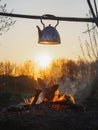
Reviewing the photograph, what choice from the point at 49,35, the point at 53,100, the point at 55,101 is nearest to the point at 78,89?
the point at 53,100

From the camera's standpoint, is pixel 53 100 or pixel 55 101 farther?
pixel 53 100

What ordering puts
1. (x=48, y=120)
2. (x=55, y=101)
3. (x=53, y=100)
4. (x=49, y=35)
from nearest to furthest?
(x=49, y=35) < (x=48, y=120) < (x=55, y=101) < (x=53, y=100)

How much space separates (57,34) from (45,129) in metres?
1.87

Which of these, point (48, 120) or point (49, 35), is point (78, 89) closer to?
point (48, 120)

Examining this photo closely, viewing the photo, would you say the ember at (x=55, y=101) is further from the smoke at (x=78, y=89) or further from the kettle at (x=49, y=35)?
the smoke at (x=78, y=89)

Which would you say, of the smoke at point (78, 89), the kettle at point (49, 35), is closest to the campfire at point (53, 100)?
the kettle at point (49, 35)

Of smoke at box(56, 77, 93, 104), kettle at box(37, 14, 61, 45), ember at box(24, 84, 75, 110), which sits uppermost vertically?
kettle at box(37, 14, 61, 45)

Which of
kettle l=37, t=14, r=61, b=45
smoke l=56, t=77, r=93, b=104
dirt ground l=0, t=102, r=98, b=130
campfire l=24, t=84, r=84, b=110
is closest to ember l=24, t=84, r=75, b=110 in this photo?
campfire l=24, t=84, r=84, b=110

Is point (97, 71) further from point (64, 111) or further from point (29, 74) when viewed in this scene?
point (64, 111)

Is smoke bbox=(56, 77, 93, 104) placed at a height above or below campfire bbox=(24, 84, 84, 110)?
above

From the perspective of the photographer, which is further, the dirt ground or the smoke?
the smoke

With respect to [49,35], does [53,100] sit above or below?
below

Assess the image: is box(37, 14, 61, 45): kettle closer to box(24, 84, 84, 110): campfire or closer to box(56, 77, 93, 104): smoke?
box(24, 84, 84, 110): campfire

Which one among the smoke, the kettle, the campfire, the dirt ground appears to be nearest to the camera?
the kettle
